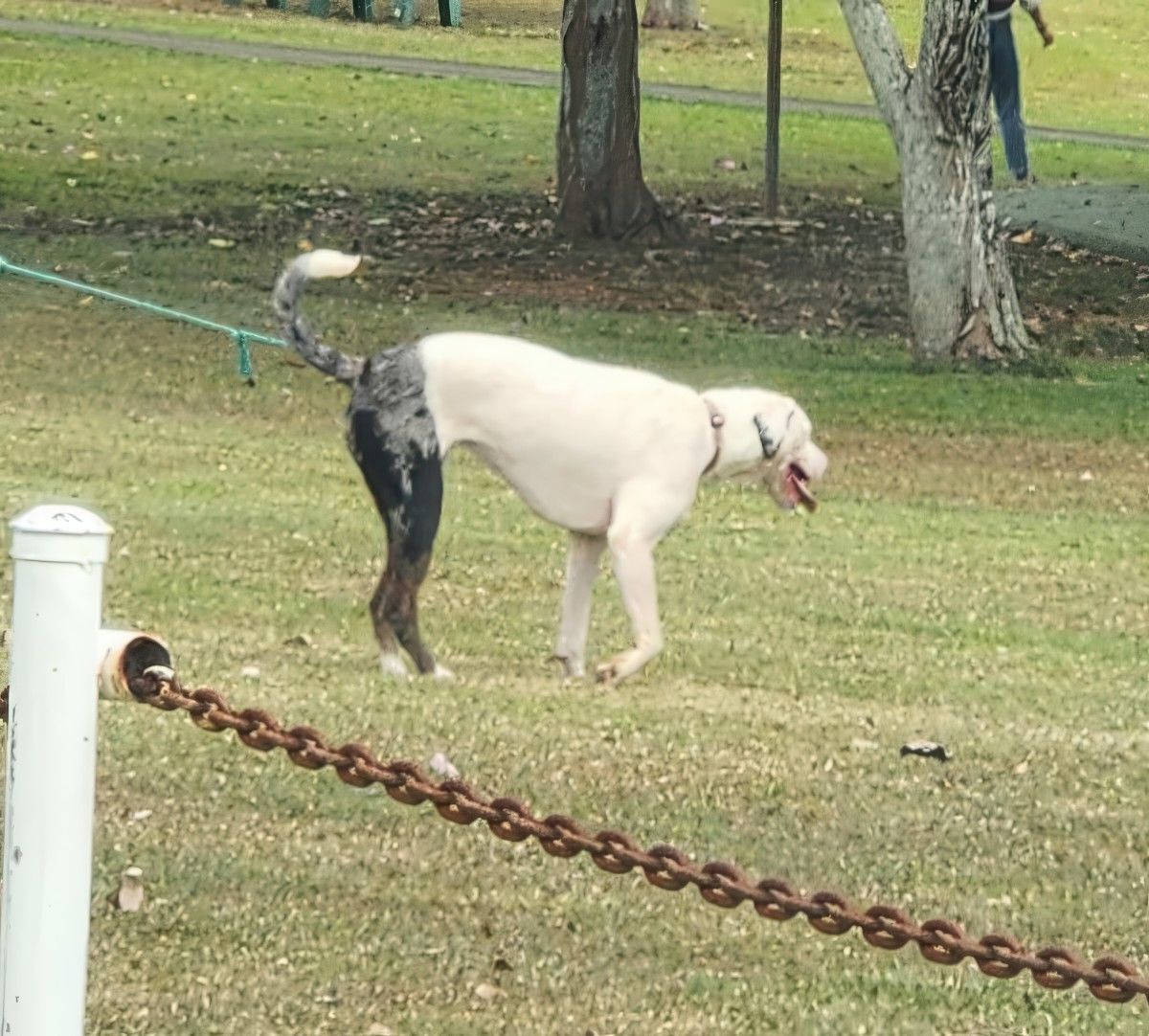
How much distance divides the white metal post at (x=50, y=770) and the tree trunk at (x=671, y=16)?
35915 millimetres

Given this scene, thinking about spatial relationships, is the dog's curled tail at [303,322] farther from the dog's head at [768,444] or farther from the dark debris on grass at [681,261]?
the dark debris on grass at [681,261]

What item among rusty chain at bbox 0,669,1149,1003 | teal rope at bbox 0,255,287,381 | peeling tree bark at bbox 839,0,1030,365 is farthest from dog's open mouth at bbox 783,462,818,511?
peeling tree bark at bbox 839,0,1030,365

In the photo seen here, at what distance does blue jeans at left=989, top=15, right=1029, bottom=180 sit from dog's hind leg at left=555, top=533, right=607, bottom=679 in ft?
48.2

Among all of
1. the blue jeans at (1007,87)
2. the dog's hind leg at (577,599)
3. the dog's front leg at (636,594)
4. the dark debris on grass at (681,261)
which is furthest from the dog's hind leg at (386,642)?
the blue jeans at (1007,87)

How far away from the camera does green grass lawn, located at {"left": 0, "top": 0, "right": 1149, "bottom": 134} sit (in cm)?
3325

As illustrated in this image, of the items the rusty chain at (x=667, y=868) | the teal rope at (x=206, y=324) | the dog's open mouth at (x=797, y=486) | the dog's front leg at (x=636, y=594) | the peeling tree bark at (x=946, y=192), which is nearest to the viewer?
the rusty chain at (x=667, y=868)

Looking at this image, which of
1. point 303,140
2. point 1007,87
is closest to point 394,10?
point 303,140

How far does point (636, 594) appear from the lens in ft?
24.8

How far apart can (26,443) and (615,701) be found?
5299mm

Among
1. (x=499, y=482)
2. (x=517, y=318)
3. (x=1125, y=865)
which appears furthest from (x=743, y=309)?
(x=1125, y=865)

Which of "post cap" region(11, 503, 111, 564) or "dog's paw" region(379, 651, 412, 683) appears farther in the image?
"dog's paw" region(379, 651, 412, 683)

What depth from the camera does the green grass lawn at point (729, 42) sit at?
109 feet

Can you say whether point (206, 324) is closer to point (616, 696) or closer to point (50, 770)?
point (616, 696)

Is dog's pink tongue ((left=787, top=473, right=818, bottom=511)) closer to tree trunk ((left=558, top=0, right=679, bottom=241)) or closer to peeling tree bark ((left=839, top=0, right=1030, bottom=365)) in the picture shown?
peeling tree bark ((left=839, top=0, right=1030, bottom=365))
